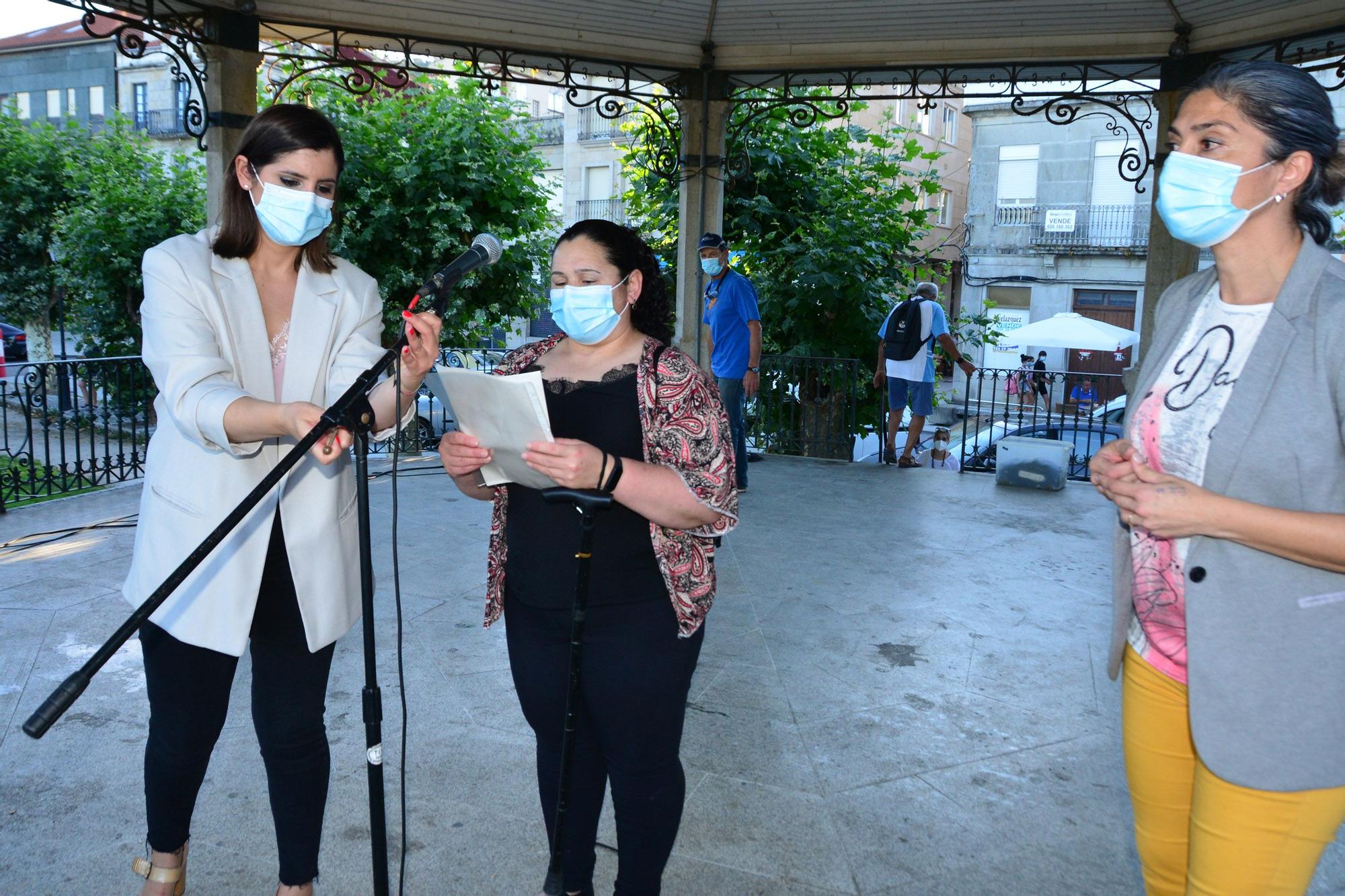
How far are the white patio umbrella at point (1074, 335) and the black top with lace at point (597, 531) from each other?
21.6 meters

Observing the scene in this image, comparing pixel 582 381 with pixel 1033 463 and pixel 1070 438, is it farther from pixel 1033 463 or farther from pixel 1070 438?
pixel 1070 438

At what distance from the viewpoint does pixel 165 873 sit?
2641 mm

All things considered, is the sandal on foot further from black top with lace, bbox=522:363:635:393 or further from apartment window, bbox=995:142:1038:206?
apartment window, bbox=995:142:1038:206

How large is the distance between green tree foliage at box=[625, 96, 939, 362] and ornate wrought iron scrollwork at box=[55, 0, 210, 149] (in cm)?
536

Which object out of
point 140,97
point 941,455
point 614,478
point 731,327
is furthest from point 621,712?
point 140,97

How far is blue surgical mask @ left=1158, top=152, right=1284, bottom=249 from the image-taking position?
1891 mm

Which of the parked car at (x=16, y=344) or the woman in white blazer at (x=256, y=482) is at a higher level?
the woman in white blazer at (x=256, y=482)

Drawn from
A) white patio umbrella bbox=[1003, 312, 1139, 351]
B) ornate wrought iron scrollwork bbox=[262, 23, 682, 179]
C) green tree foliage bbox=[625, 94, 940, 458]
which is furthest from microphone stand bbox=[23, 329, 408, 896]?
white patio umbrella bbox=[1003, 312, 1139, 351]

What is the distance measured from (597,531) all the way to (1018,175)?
30.7 m

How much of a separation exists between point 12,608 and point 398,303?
7279 mm

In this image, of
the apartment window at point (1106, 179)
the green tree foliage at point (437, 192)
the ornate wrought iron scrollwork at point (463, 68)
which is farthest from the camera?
the apartment window at point (1106, 179)

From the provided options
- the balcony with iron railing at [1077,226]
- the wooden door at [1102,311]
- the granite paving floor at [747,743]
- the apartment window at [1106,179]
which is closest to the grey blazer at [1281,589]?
the granite paving floor at [747,743]

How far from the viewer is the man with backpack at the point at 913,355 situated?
32.2 ft

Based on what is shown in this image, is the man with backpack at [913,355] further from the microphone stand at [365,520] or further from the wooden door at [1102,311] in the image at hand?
the wooden door at [1102,311]
